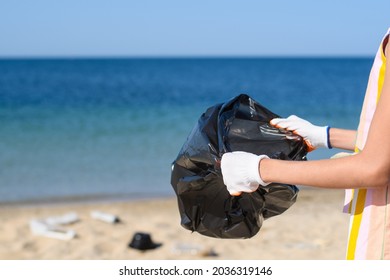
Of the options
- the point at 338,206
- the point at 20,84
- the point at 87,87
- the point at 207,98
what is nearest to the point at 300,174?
the point at 338,206

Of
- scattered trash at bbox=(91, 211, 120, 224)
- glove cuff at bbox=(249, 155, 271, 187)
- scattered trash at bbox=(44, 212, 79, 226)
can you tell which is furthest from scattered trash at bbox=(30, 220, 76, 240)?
glove cuff at bbox=(249, 155, 271, 187)

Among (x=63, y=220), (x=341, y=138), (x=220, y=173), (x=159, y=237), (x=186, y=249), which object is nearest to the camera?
(x=220, y=173)

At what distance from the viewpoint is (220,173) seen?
89.2 inches

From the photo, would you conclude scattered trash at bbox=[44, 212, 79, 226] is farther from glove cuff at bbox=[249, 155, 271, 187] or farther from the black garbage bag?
glove cuff at bbox=[249, 155, 271, 187]

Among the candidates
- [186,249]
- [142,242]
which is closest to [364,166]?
[186,249]

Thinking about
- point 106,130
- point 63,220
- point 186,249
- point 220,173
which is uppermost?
point 220,173

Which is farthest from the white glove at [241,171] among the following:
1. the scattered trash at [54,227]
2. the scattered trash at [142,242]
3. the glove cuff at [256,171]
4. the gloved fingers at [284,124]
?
the scattered trash at [54,227]

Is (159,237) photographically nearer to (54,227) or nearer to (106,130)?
(54,227)

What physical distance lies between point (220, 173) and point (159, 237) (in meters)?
4.46

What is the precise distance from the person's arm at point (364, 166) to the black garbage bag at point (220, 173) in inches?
15.2

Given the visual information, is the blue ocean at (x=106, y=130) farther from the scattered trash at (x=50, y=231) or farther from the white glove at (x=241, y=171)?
the white glove at (x=241, y=171)

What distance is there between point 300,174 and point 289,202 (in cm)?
49

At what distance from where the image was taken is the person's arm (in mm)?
1701

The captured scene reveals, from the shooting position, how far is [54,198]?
29.0ft
